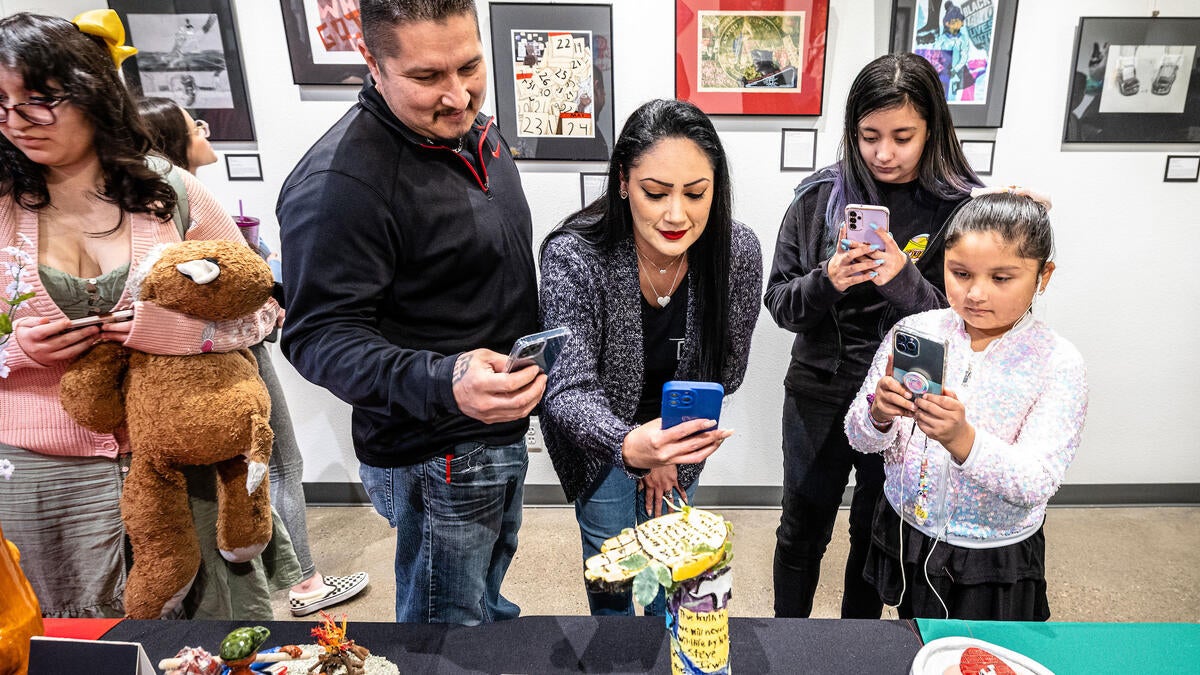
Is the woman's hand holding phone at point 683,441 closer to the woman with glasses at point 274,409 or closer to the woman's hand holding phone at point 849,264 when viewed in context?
the woman's hand holding phone at point 849,264

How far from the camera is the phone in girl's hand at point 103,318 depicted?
1.27m

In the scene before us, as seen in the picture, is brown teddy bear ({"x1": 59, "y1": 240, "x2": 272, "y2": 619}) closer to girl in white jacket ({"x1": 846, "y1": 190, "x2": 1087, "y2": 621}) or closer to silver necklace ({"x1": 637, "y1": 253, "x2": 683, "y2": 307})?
silver necklace ({"x1": 637, "y1": 253, "x2": 683, "y2": 307})

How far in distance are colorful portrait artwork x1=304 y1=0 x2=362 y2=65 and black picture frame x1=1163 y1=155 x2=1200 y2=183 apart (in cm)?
294

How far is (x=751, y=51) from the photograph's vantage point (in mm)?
2328

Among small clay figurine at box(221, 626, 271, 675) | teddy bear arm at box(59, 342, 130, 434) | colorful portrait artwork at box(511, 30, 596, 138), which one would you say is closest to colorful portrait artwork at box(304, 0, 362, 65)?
colorful portrait artwork at box(511, 30, 596, 138)

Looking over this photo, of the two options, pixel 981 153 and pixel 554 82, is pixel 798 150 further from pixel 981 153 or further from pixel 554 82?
pixel 554 82

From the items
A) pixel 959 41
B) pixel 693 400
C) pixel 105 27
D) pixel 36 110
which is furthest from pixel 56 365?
pixel 959 41

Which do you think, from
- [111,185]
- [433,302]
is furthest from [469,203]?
[111,185]

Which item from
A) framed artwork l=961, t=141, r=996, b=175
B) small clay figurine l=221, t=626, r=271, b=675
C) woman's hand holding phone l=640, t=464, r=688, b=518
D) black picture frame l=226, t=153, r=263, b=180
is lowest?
woman's hand holding phone l=640, t=464, r=688, b=518

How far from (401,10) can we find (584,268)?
0.53 meters

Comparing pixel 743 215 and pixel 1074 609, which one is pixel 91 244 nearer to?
pixel 743 215

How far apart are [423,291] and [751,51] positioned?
169 centimetres

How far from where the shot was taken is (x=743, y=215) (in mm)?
2539

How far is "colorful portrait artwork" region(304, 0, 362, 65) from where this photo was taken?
233cm
